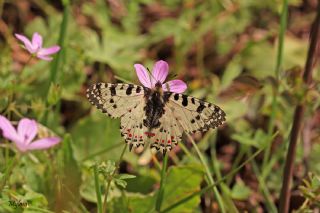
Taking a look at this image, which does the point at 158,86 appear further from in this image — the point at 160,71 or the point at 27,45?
the point at 27,45

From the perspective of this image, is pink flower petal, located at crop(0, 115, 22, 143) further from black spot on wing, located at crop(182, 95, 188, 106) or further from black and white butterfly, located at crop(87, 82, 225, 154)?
black spot on wing, located at crop(182, 95, 188, 106)

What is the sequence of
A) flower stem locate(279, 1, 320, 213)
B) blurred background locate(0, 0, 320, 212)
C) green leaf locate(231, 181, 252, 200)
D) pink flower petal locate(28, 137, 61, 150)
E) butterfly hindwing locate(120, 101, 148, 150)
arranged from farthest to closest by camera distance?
green leaf locate(231, 181, 252, 200)
blurred background locate(0, 0, 320, 212)
flower stem locate(279, 1, 320, 213)
butterfly hindwing locate(120, 101, 148, 150)
pink flower petal locate(28, 137, 61, 150)

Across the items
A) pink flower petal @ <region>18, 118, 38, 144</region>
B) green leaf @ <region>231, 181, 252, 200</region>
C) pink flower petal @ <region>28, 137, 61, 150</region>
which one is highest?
green leaf @ <region>231, 181, 252, 200</region>

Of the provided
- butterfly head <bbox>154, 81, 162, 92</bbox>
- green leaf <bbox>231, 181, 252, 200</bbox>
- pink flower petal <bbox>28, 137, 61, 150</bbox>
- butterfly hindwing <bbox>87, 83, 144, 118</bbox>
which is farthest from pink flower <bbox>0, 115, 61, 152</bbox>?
green leaf <bbox>231, 181, 252, 200</bbox>

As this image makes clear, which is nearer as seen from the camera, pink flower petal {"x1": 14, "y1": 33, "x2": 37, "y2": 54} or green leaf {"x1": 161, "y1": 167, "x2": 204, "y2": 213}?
pink flower petal {"x1": 14, "y1": 33, "x2": 37, "y2": 54}

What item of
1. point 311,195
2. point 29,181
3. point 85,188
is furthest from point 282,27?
point 29,181

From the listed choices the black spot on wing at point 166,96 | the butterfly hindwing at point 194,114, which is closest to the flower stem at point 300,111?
the butterfly hindwing at point 194,114
